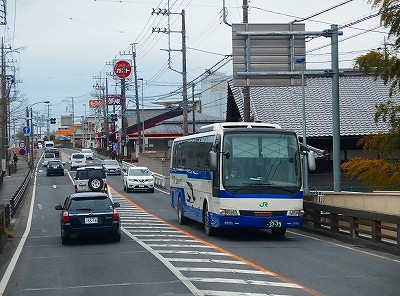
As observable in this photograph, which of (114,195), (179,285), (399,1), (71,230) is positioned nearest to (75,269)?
(179,285)

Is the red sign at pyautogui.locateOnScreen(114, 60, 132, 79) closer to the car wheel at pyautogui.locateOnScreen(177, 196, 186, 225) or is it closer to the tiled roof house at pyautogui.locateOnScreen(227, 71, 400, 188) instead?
the tiled roof house at pyautogui.locateOnScreen(227, 71, 400, 188)

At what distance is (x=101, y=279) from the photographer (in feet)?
47.6

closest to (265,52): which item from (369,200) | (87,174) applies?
(369,200)

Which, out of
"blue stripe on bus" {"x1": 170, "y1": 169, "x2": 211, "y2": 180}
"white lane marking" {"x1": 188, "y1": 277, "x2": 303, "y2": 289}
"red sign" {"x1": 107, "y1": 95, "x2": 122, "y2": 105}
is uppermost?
"red sign" {"x1": 107, "y1": 95, "x2": 122, "y2": 105}

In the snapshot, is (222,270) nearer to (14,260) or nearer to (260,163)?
(14,260)

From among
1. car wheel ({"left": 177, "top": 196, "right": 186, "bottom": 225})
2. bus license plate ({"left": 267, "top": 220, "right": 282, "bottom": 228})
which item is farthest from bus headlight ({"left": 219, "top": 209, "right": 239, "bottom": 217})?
car wheel ({"left": 177, "top": 196, "right": 186, "bottom": 225})

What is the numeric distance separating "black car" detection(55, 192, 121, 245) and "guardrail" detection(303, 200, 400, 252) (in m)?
6.93

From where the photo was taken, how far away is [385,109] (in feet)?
85.9

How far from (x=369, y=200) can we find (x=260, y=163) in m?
4.71

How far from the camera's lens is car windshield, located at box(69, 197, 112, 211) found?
21.9 metres

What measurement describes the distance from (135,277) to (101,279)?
2.25ft

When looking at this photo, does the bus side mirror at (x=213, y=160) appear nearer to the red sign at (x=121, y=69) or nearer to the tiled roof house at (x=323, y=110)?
the tiled roof house at (x=323, y=110)

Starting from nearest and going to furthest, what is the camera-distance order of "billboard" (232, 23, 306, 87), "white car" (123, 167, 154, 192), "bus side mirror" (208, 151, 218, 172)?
"bus side mirror" (208, 151, 218, 172), "billboard" (232, 23, 306, 87), "white car" (123, 167, 154, 192)

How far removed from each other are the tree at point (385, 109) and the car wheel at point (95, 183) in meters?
18.4
